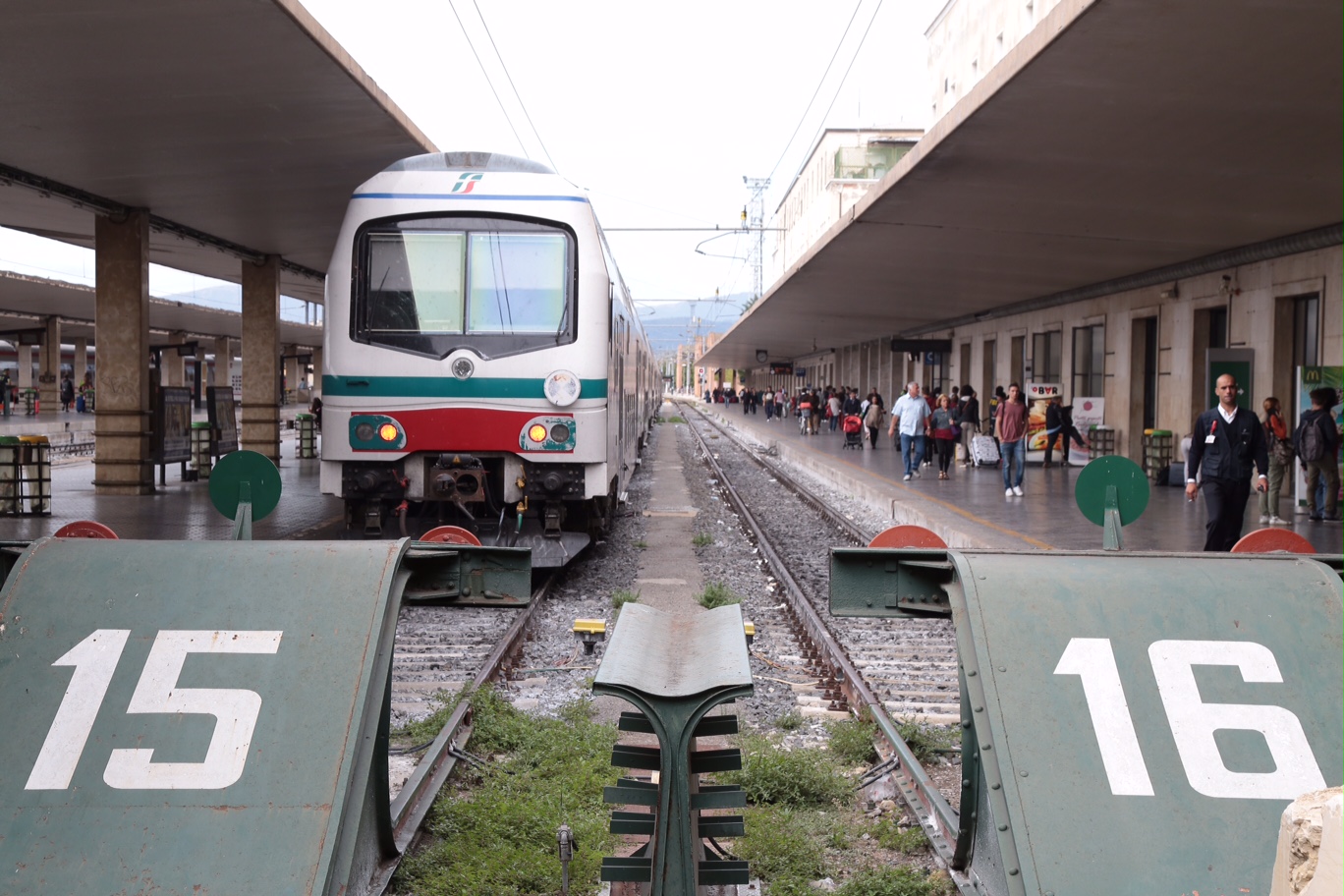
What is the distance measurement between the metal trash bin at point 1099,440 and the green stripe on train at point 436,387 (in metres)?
16.0

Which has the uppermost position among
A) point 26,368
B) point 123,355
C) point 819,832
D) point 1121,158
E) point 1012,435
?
point 1121,158

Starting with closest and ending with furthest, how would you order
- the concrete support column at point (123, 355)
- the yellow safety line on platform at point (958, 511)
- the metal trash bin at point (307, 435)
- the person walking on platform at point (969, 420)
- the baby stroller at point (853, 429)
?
the yellow safety line on platform at point (958, 511)
the concrete support column at point (123, 355)
the person walking on platform at point (969, 420)
the metal trash bin at point (307, 435)
the baby stroller at point (853, 429)

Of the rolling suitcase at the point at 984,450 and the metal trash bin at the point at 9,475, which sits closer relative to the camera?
the metal trash bin at the point at 9,475

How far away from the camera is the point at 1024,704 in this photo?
325cm

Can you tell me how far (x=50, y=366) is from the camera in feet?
159

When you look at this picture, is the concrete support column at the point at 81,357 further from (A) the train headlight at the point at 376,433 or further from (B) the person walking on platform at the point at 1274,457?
(B) the person walking on platform at the point at 1274,457

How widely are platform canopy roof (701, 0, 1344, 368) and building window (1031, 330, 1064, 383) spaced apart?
13.3ft

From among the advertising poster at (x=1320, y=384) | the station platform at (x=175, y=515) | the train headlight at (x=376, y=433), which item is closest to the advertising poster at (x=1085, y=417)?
the advertising poster at (x=1320, y=384)

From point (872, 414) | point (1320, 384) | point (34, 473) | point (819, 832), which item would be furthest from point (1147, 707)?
point (872, 414)

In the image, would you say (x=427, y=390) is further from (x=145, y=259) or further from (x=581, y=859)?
(x=145, y=259)

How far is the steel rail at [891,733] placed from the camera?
4.36m

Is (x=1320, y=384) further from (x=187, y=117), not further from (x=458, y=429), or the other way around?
(x=187, y=117)

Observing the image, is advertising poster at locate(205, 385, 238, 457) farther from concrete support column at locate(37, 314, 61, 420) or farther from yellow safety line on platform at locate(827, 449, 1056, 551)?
concrete support column at locate(37, 314, 61, 420)

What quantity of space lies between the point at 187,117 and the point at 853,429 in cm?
2010
